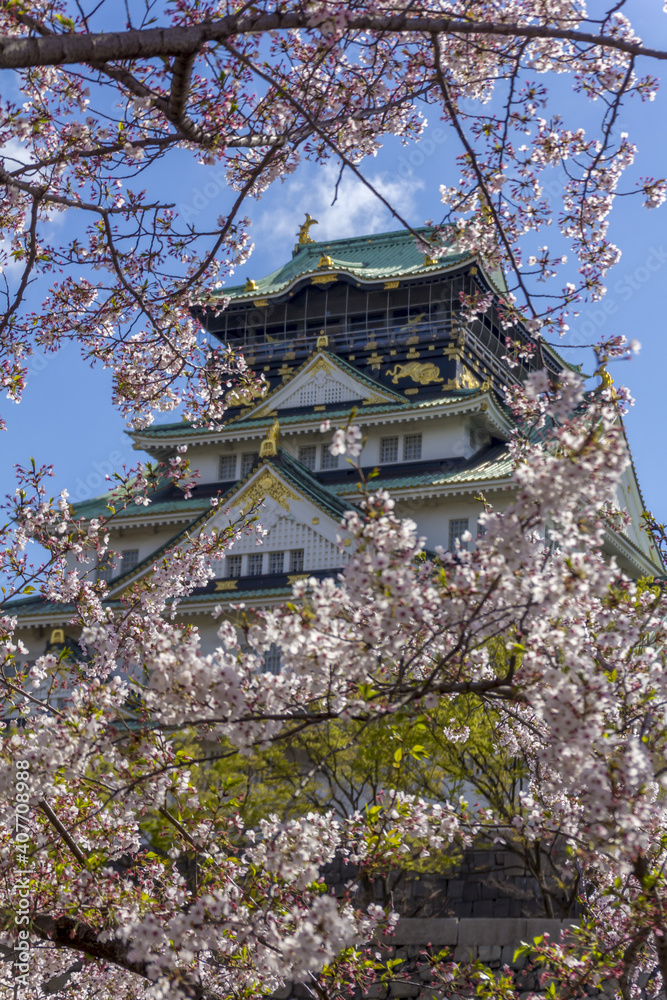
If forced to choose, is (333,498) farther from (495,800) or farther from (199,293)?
(199,293)

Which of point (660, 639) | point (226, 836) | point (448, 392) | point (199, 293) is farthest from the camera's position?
point (448, 392)

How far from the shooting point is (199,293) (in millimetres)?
10133

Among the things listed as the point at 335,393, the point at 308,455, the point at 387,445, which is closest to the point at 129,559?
the point at 308,455

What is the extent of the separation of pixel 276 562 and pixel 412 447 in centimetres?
A: 695

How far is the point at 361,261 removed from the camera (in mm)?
42094

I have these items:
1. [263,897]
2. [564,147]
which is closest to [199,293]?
[564,147]

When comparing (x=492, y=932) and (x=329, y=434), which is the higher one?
(x=329, y=434)

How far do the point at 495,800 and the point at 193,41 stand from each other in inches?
644

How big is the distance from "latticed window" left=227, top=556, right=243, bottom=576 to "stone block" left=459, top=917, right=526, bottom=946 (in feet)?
57.2

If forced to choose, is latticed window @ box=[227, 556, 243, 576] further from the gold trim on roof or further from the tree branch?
the tree branch

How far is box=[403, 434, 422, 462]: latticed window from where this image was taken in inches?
1332

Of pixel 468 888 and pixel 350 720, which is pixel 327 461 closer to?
pixel 468 888

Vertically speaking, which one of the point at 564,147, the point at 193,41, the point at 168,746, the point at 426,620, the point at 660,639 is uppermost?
the point at 564,147

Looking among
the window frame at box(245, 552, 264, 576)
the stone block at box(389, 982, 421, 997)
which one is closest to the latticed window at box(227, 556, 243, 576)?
the window frame at box(245, 552, 264, 576)
